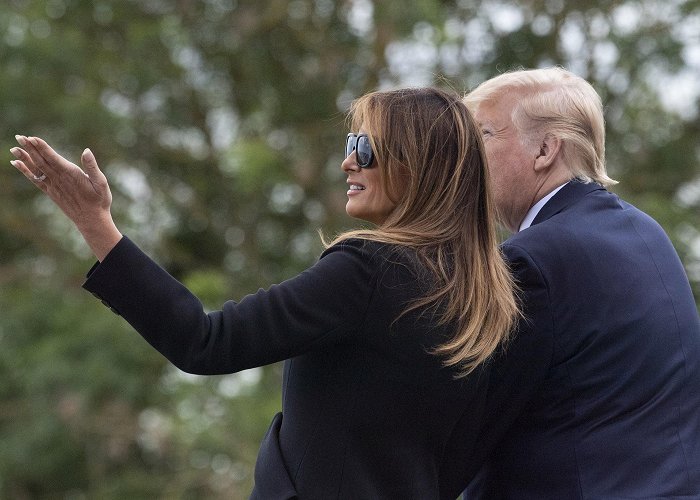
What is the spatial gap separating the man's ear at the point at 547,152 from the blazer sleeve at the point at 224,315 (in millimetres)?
721

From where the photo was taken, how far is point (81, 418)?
31.1 ft

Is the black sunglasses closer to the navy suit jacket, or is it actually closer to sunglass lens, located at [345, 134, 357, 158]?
sunglass lens, located at [345, 134, 357, 158]

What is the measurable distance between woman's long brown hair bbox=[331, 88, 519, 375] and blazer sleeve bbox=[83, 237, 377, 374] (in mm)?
126

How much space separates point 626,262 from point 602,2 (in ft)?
22.5

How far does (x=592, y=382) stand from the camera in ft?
7.71

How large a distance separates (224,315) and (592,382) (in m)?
0.73

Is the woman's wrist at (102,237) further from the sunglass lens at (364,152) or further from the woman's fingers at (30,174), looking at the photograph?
the sunglass lens at (364,152)

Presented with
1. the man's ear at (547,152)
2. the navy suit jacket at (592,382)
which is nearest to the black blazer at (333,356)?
the navy suit jacket at (592,382)

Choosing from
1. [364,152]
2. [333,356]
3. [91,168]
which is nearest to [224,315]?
[333,356]

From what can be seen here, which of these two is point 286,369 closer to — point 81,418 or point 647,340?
point 647,340

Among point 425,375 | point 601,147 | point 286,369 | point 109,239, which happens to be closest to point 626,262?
point 601,147

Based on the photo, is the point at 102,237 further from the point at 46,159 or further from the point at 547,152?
the point at 547,152

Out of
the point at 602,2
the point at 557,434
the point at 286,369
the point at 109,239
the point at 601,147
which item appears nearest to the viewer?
the point at 109,239

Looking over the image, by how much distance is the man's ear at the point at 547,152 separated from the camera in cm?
264
